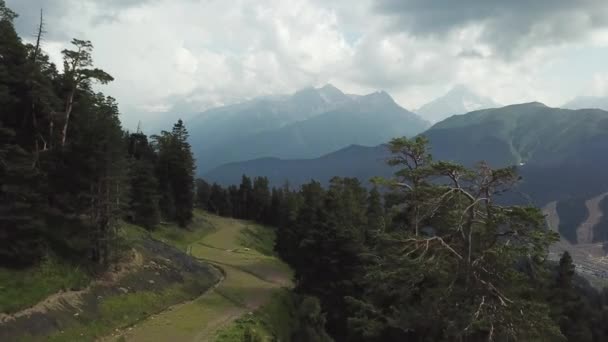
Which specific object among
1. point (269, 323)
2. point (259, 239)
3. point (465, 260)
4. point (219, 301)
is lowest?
point (259, 239)

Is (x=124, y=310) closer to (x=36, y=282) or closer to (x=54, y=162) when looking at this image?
(x=36, y=282)

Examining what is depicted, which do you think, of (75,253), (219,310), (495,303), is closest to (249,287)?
(219,310)

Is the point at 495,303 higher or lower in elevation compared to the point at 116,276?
higher

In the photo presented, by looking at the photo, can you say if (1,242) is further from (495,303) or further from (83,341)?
(495,303)

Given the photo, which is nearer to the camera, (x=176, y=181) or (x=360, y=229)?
(x=360, y=229)

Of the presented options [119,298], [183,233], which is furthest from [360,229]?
[183,233]

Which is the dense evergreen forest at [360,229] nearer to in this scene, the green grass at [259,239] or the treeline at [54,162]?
the treeline at [54,162]

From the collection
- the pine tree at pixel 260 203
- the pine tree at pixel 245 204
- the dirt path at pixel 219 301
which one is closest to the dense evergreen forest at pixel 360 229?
the dirt path at pixel 219 301

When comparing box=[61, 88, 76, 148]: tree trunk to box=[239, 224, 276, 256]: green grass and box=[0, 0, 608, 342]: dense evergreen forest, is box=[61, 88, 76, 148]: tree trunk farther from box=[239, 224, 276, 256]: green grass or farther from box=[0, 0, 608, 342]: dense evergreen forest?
box=[239, 224, 276, 256]: green grass
